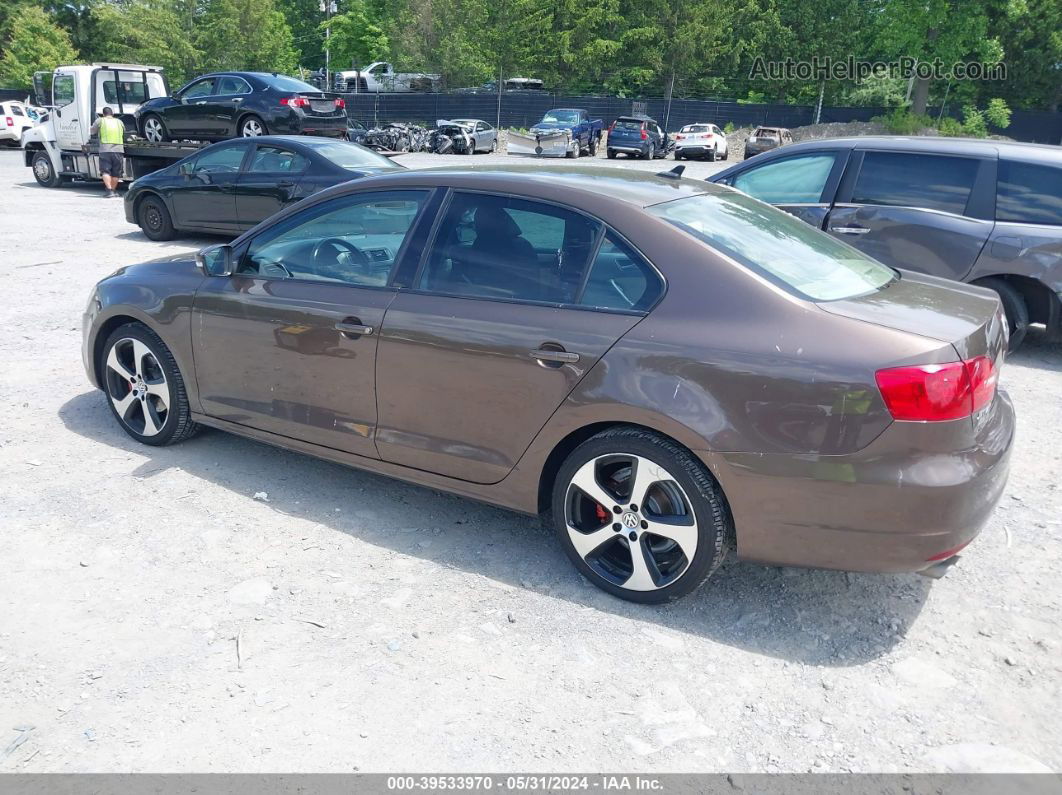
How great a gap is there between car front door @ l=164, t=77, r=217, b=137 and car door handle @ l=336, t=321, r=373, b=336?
49.2ft

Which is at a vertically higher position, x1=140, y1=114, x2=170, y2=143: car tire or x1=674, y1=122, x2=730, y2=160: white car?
x1=140, y1=114, x2=170, y2=143: car tire

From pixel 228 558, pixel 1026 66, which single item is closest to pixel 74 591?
pixel 228 558

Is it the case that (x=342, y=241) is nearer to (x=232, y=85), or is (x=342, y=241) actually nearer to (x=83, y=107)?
(x=232, y=85)

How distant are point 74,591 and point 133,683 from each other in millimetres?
761

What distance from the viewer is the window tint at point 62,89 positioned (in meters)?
18.5

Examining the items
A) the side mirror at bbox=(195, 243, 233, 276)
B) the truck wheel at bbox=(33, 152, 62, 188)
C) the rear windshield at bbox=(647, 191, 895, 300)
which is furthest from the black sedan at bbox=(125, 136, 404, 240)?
the truck wheel at bbox=(33, 152, 62, 188)

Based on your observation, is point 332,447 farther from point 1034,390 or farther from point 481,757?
point 1034,390

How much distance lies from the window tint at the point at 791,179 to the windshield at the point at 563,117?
2813cm

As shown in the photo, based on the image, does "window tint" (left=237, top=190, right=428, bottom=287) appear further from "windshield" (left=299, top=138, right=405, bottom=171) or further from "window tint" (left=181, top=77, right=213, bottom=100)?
"window tint" (left=181, top=77, right=213, bottom=100)

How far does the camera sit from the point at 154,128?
1755 cm

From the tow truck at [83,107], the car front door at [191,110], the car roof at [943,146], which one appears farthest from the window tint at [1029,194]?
the tow truck at [83,107]

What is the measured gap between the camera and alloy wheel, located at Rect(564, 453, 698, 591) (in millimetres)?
3238

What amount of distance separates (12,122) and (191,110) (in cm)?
2090

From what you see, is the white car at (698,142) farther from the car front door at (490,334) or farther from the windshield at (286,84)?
the car front door at (490,334)
